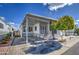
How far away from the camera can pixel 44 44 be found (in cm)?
363

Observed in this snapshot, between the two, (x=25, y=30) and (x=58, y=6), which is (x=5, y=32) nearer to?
(x=25, y=30)

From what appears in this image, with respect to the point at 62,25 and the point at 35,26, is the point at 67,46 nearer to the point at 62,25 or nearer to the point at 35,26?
the point at 62,25

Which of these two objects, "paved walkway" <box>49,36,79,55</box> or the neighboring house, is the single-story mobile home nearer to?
the neighboring house

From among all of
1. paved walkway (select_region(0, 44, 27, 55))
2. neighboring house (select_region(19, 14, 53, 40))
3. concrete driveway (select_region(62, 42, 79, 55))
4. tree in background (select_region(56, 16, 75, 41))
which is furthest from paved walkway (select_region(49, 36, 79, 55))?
paved walkway (select_region(0, 44, 27, 55))

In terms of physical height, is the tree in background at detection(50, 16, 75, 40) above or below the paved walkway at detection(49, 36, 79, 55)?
above

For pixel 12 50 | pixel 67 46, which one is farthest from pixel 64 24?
pixel 12 50

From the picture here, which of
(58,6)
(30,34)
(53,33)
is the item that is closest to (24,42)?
(30,34)

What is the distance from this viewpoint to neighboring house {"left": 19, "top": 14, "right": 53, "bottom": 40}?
3615 millimetres

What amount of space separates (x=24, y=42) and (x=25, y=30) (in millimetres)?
156

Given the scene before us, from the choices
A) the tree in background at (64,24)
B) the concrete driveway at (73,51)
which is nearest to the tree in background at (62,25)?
the tree in background at (64,24)

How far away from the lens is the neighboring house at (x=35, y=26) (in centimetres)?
362

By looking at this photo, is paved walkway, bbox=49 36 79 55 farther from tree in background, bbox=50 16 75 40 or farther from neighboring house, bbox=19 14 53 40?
neighboring house, bbox=19 14 53 40

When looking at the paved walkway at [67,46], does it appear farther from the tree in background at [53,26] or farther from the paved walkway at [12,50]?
the paved walkway at [12,50]

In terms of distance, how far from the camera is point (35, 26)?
362 cm
